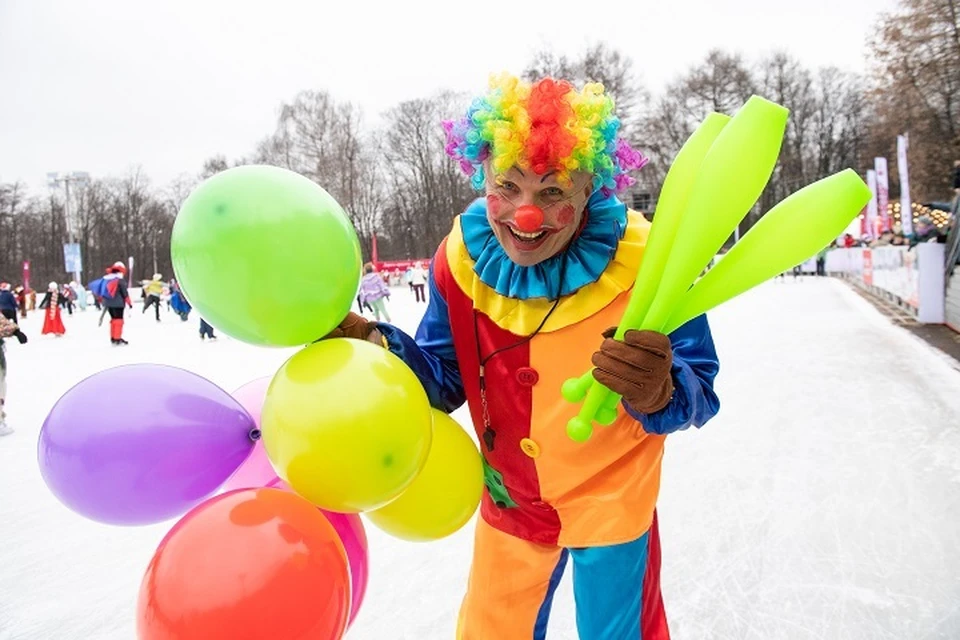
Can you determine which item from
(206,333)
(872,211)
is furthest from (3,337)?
(872,211)

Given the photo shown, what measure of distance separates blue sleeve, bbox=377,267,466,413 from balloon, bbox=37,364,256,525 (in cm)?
53

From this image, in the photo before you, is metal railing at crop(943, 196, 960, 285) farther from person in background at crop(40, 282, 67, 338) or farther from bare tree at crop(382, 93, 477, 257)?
bare tree at crop(382, 93, 477, 257)

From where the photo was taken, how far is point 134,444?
4.36 feet

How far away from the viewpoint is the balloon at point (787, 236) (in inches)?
46.0

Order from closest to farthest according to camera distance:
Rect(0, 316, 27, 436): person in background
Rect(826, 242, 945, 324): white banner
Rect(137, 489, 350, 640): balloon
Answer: Rect(137, 489, 350, 640): balloon → Rect(0, 316, 27, 436): person in background → Rect(826, 242, 945, 324): white banner

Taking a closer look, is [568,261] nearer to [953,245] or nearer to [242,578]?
[242,578]

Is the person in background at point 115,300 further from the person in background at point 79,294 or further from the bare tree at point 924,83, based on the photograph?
the bare tree at point 924,83

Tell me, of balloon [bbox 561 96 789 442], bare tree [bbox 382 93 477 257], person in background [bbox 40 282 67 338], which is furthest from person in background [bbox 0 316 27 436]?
bare tree [bbox 382 93 477 257]

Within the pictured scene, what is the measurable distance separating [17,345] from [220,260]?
1418 cm

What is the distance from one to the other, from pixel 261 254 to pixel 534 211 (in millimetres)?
601

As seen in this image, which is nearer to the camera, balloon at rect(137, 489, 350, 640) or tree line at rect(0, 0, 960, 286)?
balloon at rect(137, 489, 350, 640)

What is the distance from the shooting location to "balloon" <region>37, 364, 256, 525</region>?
1.32 m

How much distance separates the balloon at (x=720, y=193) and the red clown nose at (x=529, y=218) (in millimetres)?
336

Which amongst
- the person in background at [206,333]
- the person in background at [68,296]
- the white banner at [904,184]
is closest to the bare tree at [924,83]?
the white banner at [904,184]
